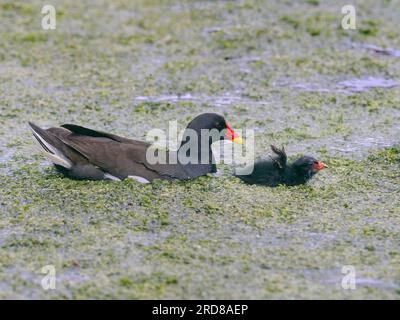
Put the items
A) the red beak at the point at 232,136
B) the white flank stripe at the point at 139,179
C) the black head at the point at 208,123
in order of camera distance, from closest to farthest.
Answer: the white flank stripe at the point at 139,179
the black head at the point at 208,123
the red beak at the point at 232,136

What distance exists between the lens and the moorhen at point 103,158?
5.17m

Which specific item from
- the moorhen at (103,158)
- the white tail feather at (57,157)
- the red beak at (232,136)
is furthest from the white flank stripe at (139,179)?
the red beak at (232,136)

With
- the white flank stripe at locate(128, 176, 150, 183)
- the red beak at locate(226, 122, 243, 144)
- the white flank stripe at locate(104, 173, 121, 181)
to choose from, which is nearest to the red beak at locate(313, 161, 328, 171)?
the red beak at locate(226, 122, 243, 144)

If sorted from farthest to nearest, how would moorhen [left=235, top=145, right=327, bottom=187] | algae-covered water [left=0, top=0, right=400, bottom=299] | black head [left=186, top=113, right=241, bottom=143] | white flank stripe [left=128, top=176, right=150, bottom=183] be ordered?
black head [left=186, top=113, right=241, bottom=143], moorhen [left=235, top=145, right=327, bottom=187], white flank stripe [left=128, top=176, right=150, bottom=183], algae-covered water [left=0, top=0, right=400, bottom=299]

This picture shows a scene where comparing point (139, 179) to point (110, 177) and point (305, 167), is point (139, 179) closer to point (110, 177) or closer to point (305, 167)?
point (110, 177)

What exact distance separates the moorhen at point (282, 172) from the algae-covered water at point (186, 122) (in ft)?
0.24

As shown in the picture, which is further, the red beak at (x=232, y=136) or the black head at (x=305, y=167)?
the red beak at (x=232, y=136)

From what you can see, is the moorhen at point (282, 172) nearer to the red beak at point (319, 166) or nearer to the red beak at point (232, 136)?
the red beak at point (319, 166)

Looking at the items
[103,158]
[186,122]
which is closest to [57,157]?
[103,158]

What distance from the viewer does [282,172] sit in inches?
211

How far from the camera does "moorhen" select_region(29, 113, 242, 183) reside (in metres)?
5.17

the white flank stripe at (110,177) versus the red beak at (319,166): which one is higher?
the red beak at (319,166)

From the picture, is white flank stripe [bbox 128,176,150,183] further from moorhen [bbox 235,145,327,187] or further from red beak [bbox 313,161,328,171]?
red beak [bbox 313,161,328,171]

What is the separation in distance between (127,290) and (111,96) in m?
3.26
